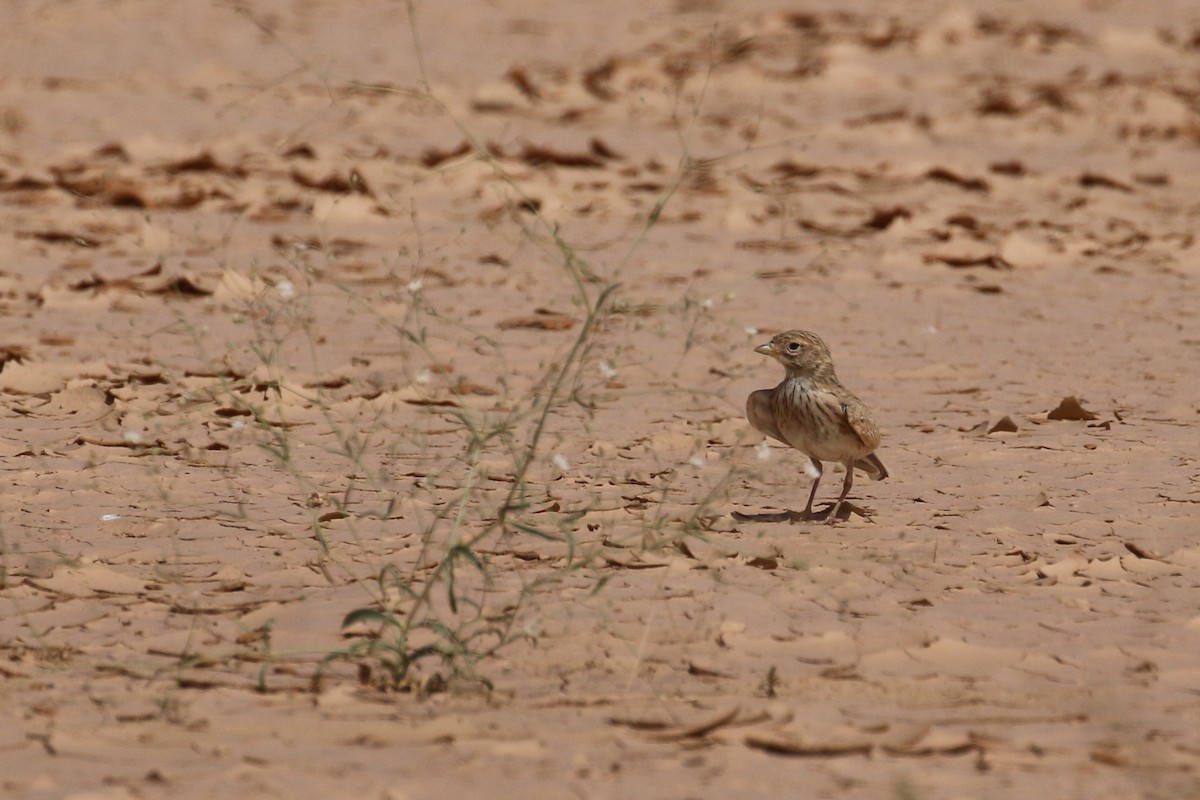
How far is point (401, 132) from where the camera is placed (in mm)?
11820

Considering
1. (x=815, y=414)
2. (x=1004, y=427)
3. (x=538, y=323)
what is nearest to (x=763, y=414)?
(x=815, y=414)

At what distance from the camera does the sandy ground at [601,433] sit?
3.67m

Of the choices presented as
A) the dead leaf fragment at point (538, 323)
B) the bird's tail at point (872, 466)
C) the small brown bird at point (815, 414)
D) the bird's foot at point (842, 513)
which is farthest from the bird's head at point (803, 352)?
the dead leaf fragment at point (538, 323)

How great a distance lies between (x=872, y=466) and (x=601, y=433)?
1204mm

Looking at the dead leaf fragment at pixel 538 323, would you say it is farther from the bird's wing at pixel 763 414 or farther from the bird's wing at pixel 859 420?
the bird's wing at pixel 859 420

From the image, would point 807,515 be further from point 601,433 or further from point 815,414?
point 601,433

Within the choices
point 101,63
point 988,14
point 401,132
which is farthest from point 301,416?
point 988,14

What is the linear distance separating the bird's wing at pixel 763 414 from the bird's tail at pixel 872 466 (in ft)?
0.92

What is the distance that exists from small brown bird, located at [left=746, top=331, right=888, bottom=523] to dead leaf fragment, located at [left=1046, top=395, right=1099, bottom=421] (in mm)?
1284

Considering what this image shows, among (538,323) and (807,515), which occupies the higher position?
(538,323)

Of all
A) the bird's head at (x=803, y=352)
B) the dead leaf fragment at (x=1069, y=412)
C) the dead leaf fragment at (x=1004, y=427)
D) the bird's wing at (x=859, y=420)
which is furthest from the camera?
the dead leaf fragment at (x=1069, y=412)

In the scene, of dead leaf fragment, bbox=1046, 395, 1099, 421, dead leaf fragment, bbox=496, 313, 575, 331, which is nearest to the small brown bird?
dead leaf fragment, bbox=1046, 395, 1099, 421

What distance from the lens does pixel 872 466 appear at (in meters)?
5.57

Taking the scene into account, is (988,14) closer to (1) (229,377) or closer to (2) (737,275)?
(2) (737,275)
